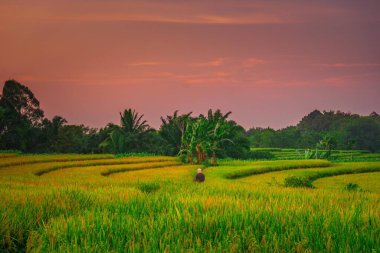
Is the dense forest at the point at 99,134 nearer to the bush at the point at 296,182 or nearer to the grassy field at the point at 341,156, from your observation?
the grassy field at the point at 341,156

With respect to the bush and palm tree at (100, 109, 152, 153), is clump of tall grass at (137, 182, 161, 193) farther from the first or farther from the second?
palm tree at (100, 109, 152, 153)

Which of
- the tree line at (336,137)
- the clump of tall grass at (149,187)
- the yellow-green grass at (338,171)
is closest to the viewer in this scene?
the clump of tall grass at (149,187)

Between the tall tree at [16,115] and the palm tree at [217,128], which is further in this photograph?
the tall tree at [16,115]

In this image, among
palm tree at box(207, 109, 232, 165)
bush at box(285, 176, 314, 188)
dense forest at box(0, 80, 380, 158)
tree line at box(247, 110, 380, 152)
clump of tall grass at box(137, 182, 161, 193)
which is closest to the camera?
clump of tall grass at box(137, 182, 161, 193)

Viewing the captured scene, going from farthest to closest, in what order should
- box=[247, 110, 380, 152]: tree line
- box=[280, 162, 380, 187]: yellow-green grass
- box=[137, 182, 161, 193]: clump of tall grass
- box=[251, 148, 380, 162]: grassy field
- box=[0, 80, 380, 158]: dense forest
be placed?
box=[247, 110, 380, 152]: tree line < box=[251, 148, 380, 162]: grassy field < box=[0, 80, 380, 158]: dense forest < box=[280, 162, 380, 187]: yellow-green grass < box=[137, 182, 161, 193]: clump of tall grass

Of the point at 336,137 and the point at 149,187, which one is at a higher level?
the point at 336,137

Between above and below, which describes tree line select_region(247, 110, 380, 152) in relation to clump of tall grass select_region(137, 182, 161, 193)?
above

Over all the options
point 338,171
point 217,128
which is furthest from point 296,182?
point 217,128

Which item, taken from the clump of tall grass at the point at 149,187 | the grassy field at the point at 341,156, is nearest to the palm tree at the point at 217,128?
the grassy field at the point at 341,156

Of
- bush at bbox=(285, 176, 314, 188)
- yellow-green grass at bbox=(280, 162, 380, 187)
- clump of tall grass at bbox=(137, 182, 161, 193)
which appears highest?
clump of tall grass at bbox=(137, 182, 161, 193)

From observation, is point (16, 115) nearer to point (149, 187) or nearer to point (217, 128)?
point (217, 128)

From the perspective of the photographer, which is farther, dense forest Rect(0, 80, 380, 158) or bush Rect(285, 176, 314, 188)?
dense forest Rect(0, 80, 380, 158)

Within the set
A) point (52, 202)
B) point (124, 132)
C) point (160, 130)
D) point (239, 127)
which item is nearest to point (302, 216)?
point (52, 202)

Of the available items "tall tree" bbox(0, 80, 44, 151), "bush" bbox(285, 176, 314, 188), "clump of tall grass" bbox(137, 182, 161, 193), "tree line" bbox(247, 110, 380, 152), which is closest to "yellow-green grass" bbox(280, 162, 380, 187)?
"bush" bbox(285, 176, 314, 188)
